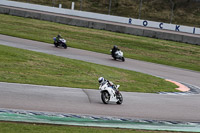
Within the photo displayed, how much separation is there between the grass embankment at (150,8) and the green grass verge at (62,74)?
3257 centimetres

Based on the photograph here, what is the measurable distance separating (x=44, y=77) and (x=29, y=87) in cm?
264

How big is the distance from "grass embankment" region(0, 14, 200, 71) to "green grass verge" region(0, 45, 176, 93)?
10183 millimetres

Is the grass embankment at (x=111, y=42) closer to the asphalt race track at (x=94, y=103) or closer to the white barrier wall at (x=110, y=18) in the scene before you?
the white barrier wall at (x=110, y=18)

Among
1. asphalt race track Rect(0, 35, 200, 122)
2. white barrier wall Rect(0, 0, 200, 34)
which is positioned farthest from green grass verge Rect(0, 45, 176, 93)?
white barrier wall Rect(0, 0, 200, 34)

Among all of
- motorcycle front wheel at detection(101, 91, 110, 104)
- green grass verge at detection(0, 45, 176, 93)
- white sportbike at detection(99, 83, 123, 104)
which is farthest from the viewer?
green grass verge at detection(0, 45, 176, 93)

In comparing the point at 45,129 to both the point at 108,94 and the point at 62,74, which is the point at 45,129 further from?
the point at 62,74

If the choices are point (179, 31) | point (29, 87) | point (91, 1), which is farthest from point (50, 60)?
point (91, 1)

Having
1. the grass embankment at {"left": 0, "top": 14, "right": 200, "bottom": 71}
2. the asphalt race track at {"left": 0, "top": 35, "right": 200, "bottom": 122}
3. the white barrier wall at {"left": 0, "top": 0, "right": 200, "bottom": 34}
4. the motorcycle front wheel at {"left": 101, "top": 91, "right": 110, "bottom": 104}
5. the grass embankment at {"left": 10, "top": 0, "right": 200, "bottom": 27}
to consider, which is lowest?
the asphalt race track at {"left": 0, "top": 35, "right": 200, "bottom": 122}

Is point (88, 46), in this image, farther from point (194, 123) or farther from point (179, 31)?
point (194, 123)

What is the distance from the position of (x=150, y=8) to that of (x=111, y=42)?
875 inches

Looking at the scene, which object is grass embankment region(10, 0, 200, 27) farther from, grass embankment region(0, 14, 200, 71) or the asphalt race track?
the asphalt race track

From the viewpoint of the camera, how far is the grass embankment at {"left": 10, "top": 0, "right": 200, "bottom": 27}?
53.0 meters

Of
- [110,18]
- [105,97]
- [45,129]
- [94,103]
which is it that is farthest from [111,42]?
[45,129]

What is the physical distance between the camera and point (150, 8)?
57.0 m
